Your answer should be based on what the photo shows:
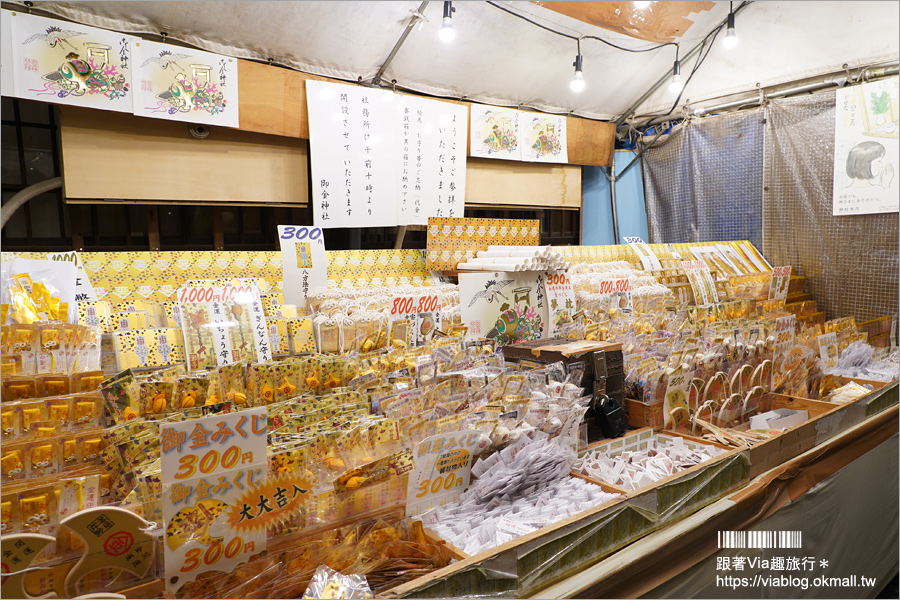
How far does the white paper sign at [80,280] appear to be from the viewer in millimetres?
2350

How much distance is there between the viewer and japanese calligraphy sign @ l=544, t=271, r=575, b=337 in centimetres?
266

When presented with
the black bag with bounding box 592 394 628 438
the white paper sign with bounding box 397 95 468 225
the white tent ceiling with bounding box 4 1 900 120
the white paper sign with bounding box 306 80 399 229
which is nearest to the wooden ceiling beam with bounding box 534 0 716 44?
the white tent ceiling with bounding box 4 1 900 120

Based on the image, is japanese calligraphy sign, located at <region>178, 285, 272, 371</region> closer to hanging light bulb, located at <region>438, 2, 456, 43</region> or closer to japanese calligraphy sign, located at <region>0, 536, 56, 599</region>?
japanese calligraphy sign, located at <region>0, 536, 56, 599</region>

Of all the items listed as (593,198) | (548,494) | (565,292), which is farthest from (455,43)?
(548,494)

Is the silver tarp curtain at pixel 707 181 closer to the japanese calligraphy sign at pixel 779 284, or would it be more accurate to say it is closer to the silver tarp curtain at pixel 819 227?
the silver tarp curtain at pixel 819 227

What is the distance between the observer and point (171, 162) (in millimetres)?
3166

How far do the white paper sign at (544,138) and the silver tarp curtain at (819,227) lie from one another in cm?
210

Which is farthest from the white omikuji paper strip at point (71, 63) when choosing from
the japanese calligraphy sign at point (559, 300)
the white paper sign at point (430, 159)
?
the japanese calligraphy sign at point (559, 300)

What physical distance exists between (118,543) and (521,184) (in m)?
4.33

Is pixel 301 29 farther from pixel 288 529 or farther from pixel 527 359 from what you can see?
pixel 288 529

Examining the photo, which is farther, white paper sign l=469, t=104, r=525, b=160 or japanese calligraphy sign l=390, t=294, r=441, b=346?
white paper sign l=469, t=104, r=525, b=160

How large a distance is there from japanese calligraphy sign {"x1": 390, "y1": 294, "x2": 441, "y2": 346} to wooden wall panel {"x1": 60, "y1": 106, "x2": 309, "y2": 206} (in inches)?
68.5

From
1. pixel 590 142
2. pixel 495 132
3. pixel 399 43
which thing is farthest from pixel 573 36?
pixel 399 43

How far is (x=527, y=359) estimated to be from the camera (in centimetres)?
207
